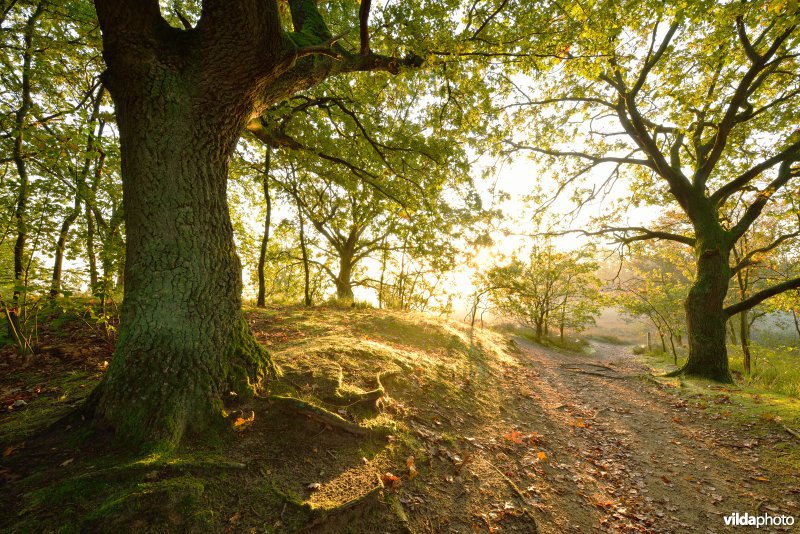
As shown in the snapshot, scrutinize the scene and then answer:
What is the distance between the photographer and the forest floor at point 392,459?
2.38 metres

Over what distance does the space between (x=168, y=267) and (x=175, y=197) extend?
736 millimetres

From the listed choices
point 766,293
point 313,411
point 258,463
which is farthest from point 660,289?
point 258,463

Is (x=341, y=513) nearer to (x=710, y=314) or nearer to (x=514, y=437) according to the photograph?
(x=514, y=437)

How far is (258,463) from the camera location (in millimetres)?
2920

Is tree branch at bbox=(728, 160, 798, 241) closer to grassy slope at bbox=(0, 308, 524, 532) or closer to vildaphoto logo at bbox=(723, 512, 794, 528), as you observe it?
vildaphoto logo at bbox=(723, 512, 794, 528)

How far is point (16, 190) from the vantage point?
406 cm

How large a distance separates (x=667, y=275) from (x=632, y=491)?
22.3m

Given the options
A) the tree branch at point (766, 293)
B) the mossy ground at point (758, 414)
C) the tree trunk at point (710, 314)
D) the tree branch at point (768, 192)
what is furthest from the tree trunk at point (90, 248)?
the tree branch at point (768, 192)

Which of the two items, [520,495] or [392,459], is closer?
[392,459]

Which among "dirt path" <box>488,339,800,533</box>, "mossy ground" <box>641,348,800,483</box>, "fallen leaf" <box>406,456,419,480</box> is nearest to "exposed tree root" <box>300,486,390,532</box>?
"fallen leaf" <box>406,456,419,480</box>

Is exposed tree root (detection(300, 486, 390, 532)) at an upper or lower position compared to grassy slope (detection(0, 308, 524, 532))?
lower

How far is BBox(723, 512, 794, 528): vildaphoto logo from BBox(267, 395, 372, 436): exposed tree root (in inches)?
192

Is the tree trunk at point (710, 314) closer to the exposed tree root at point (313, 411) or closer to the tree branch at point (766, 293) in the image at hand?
the tree branch at point (766, 293)

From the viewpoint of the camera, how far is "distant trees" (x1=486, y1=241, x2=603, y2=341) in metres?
19.7
